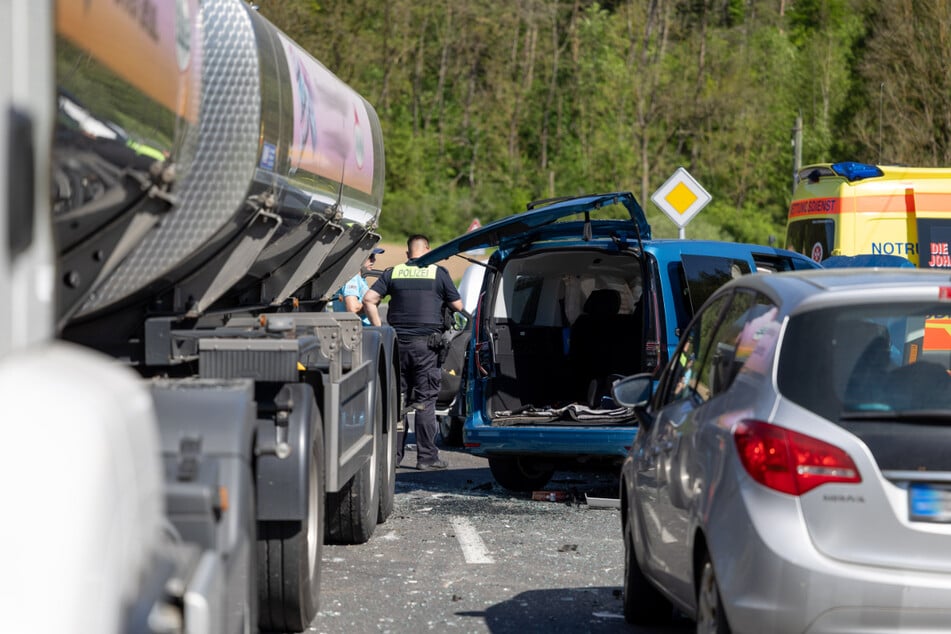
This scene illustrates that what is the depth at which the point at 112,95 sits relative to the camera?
493 cm

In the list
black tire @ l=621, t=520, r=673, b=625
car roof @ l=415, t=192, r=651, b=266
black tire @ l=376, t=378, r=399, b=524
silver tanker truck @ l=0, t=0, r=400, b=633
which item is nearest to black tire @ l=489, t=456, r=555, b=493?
black tire @ l=376, t=378, r=399, b=524

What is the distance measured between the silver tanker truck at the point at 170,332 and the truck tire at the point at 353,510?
0.05ft

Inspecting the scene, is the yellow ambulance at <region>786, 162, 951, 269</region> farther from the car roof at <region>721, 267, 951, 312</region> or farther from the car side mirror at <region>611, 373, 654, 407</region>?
the car roof at <region>721, 267, 951, 312</region>

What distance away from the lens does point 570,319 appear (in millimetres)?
12141

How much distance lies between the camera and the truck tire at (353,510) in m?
9.20

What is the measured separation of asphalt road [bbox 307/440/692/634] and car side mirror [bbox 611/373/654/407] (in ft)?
3.44

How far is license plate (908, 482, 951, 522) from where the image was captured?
4.70 m

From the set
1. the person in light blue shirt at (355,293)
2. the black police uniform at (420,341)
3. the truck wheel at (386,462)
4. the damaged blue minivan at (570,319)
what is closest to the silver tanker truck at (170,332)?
the truck wheel at (386,462)

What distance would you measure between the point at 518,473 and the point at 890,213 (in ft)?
18.3

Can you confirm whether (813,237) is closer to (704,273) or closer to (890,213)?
(890,213)

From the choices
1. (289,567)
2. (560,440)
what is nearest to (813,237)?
(560,440)

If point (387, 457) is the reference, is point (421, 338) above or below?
above

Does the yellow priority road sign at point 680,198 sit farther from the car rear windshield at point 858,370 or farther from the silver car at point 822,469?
the car rear windshield at point 858,370

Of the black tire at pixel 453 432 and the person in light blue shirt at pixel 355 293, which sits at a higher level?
the person in light blue shirt at pixel 355 293
